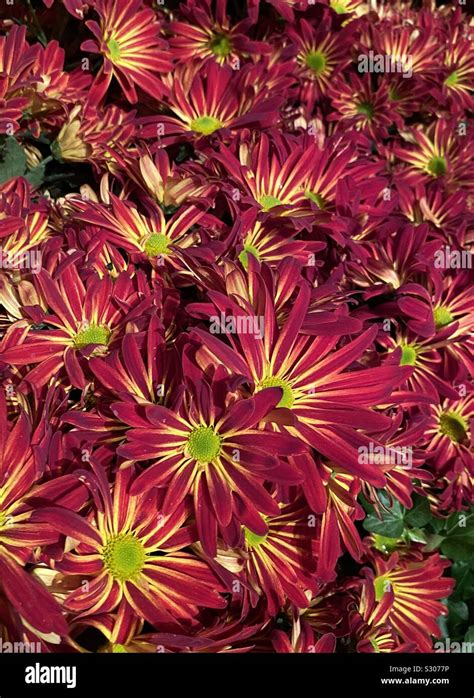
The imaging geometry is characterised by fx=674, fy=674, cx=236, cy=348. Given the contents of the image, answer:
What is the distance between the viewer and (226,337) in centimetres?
→ 65

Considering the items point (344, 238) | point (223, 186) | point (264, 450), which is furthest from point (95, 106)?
point (264, 450)

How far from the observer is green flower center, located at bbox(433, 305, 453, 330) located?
88 cm

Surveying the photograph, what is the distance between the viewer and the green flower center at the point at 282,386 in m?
0.62

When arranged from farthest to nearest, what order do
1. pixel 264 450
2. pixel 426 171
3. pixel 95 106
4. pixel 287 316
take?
pixel 426 171, pixel 95 106, pixel 287 316, pixel 264 450

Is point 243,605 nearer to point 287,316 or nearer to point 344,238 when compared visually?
point 287,316

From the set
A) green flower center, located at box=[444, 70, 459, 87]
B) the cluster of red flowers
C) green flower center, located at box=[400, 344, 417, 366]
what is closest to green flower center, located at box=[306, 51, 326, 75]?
the cluster of red flowers

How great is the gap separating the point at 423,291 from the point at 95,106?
566mm

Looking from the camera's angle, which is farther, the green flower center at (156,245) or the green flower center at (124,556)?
the green flower center at (156,245)

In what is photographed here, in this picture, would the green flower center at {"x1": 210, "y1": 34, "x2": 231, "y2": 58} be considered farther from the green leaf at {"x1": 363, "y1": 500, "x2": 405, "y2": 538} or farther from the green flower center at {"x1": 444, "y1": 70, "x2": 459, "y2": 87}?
the green leaf at {"x1": 363, "y1": 500, "x2": 405, "y2": 538}

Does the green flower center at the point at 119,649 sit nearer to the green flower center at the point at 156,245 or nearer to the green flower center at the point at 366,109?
the green flower center at the point at 156,245

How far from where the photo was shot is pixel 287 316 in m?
0.66

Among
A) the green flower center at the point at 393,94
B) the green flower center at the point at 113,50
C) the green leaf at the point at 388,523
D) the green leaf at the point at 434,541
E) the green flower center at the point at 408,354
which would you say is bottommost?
the green leaf at the point at 434,541

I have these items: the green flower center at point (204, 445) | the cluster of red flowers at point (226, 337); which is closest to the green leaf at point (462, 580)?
the cluster of red flowers at point (226, 337)

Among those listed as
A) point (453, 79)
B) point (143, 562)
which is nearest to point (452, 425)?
point (143, 562)
